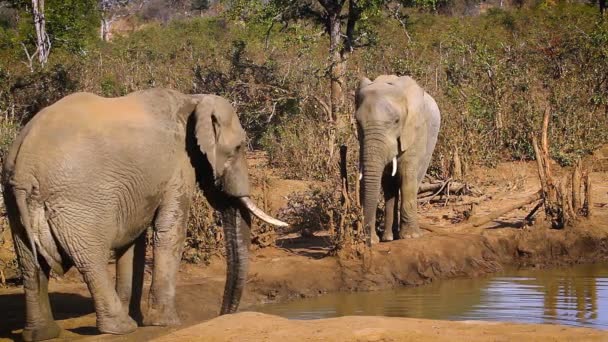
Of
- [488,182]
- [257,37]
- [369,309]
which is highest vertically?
[257,37]

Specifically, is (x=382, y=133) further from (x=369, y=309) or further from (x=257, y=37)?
(x=257, y=37)

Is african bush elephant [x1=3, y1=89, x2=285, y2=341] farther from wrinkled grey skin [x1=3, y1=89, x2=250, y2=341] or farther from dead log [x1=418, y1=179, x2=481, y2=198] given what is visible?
dead log [x1=418, y1=179, x2=481, y2=198]

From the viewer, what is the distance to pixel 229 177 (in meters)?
7.69

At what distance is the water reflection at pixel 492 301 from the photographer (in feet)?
28.0

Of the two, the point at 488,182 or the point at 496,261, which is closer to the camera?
the point at 496,261

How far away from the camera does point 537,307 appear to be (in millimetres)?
8852

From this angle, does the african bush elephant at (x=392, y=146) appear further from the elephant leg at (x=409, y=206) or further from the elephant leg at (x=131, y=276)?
the elephant leg at (x=131, y=276)

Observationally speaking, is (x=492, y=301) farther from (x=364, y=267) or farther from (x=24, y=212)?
(x=24, y=212)

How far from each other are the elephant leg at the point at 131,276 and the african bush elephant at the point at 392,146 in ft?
10.8

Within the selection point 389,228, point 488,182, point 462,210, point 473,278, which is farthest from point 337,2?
point 473,278

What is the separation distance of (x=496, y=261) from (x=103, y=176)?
5112 millimetres

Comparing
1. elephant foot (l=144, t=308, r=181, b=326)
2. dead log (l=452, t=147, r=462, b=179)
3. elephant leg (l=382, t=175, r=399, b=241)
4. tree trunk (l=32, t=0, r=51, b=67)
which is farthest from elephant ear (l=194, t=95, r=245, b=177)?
tree trunk (l=32, t=0, r=51, b=67)

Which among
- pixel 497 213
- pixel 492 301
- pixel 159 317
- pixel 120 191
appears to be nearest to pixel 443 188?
pixel 497 213

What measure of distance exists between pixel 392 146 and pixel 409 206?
26.0 inches
